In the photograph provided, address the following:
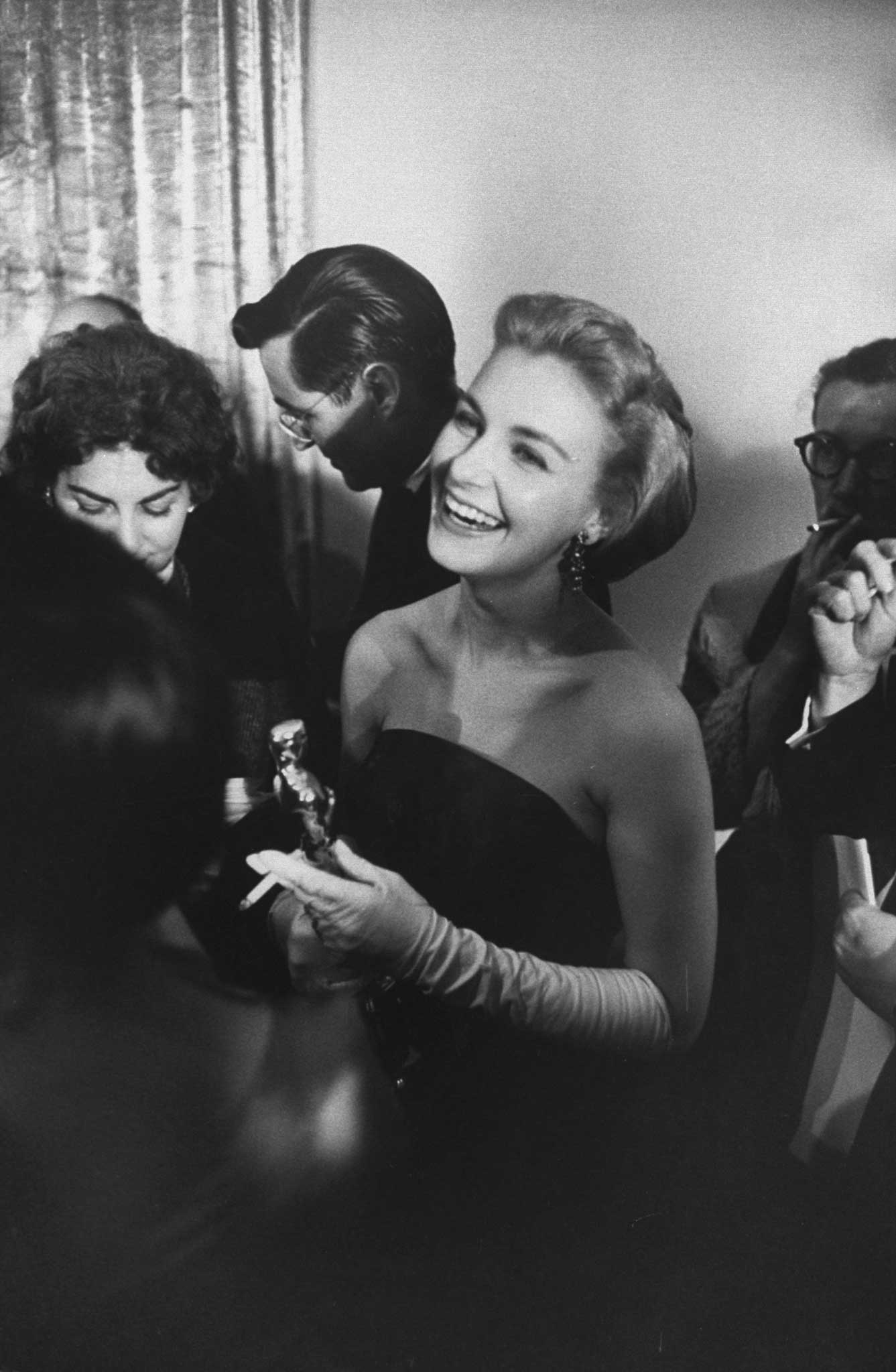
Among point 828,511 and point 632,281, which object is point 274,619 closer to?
point 632,281

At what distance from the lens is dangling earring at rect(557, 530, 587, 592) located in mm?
1518

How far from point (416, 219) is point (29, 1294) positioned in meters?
1.68

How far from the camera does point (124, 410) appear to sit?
160 cm

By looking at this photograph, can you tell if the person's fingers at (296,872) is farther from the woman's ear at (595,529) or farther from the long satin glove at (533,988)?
the woman's ear at (595,529)

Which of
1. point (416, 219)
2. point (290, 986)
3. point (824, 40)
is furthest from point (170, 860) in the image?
point (824, 40)

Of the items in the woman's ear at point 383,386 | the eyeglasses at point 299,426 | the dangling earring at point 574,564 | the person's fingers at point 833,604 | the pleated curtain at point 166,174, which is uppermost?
the pleated curtain at point 166,174

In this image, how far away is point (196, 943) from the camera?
1678mm

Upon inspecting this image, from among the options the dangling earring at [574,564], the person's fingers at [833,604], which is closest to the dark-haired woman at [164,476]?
the dangling earring at [574,564]

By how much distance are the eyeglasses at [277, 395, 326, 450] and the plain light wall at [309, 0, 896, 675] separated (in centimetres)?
23

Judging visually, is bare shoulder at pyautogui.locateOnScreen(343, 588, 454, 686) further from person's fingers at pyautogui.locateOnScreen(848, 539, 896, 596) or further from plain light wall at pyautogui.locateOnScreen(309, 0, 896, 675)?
person's fingers at pyautogui.locateOnScreen(848, 539, 896, 596)

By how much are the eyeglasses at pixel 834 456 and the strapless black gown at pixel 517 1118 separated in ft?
1.82

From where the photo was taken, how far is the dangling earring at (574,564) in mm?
1518

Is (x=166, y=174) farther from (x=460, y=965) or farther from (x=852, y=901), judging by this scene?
(x=852, y=901)

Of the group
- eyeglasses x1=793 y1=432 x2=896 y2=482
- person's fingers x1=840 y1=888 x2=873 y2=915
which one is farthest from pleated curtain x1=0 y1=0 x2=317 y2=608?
person's fingers x1=840 y1=888 x2=873 y2=915
